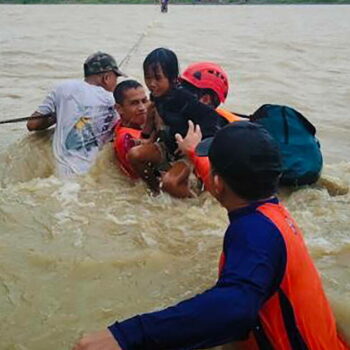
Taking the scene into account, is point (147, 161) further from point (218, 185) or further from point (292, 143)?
point (218, 185)

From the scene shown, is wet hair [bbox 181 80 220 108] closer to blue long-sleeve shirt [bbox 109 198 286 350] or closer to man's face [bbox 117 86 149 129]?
man's face [bbox 117 86 149 129]

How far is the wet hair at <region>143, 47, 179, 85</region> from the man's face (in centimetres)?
72

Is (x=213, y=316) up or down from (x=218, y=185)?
down

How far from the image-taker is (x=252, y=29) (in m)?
25.1

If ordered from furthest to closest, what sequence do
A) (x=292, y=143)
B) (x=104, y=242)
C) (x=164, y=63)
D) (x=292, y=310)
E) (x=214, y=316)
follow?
1. (x=292, y=143)
2. (x=164, y=63)
3. (x=104, y=242)
4. (x=292, y=310)
5. (x=214, y=316)

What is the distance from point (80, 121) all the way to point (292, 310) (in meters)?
3.43

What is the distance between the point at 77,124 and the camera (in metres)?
5.06

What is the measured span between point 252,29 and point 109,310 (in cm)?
2348

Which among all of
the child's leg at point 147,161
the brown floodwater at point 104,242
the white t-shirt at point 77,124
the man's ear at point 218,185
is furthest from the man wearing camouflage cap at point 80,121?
the man's ear at point 218,185

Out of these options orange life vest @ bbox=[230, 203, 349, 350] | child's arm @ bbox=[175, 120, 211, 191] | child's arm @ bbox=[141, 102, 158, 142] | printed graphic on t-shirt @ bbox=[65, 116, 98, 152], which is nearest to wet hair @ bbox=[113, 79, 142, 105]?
printed graphic on t-shirt @ bbox=[65, 116, 98, 152]

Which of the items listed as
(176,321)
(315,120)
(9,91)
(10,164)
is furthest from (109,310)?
(9,91)

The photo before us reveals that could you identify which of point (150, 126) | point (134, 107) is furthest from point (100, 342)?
point (134, 107)

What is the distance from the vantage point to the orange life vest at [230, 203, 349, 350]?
1.96 meters

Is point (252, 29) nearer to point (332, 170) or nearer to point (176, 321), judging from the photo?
point (332, 170)
